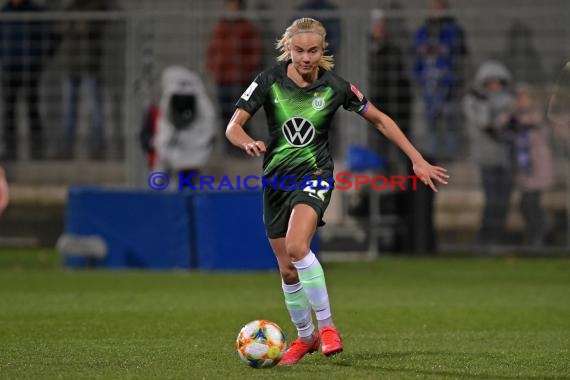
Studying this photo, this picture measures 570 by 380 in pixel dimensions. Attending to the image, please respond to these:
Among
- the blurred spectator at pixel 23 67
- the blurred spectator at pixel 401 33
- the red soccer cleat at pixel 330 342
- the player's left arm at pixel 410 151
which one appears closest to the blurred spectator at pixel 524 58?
the blurred spectator at pixel 401 33

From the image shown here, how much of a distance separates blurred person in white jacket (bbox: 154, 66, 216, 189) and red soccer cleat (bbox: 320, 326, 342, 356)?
9850 mm

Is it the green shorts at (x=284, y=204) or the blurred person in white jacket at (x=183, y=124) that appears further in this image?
the blurred person in white jacket at (x=183, y=124)

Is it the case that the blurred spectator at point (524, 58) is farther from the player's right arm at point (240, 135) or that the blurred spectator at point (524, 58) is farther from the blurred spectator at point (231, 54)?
the player's right arm at point (240, 135)

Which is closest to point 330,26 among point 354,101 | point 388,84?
point 388,84

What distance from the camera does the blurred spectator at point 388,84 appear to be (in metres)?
19.0

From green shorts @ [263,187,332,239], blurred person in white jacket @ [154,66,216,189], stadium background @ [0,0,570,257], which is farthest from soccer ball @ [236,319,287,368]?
stadium background @ [0,0,570,257]

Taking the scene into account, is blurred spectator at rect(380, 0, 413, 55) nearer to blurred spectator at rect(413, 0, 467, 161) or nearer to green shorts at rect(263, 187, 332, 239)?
blurred spectator at rect(413, 0, 467, 161)

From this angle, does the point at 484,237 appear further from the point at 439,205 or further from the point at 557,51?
the point at 557,51

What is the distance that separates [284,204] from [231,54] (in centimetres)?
1105

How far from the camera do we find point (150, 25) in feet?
62.2

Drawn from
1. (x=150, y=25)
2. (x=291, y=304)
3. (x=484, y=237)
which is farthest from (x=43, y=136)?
(x=291, y=304)

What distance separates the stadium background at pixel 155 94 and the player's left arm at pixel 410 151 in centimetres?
993

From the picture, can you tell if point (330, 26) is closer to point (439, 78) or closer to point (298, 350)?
point (439, 78)

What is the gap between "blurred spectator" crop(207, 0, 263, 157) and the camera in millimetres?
19094
